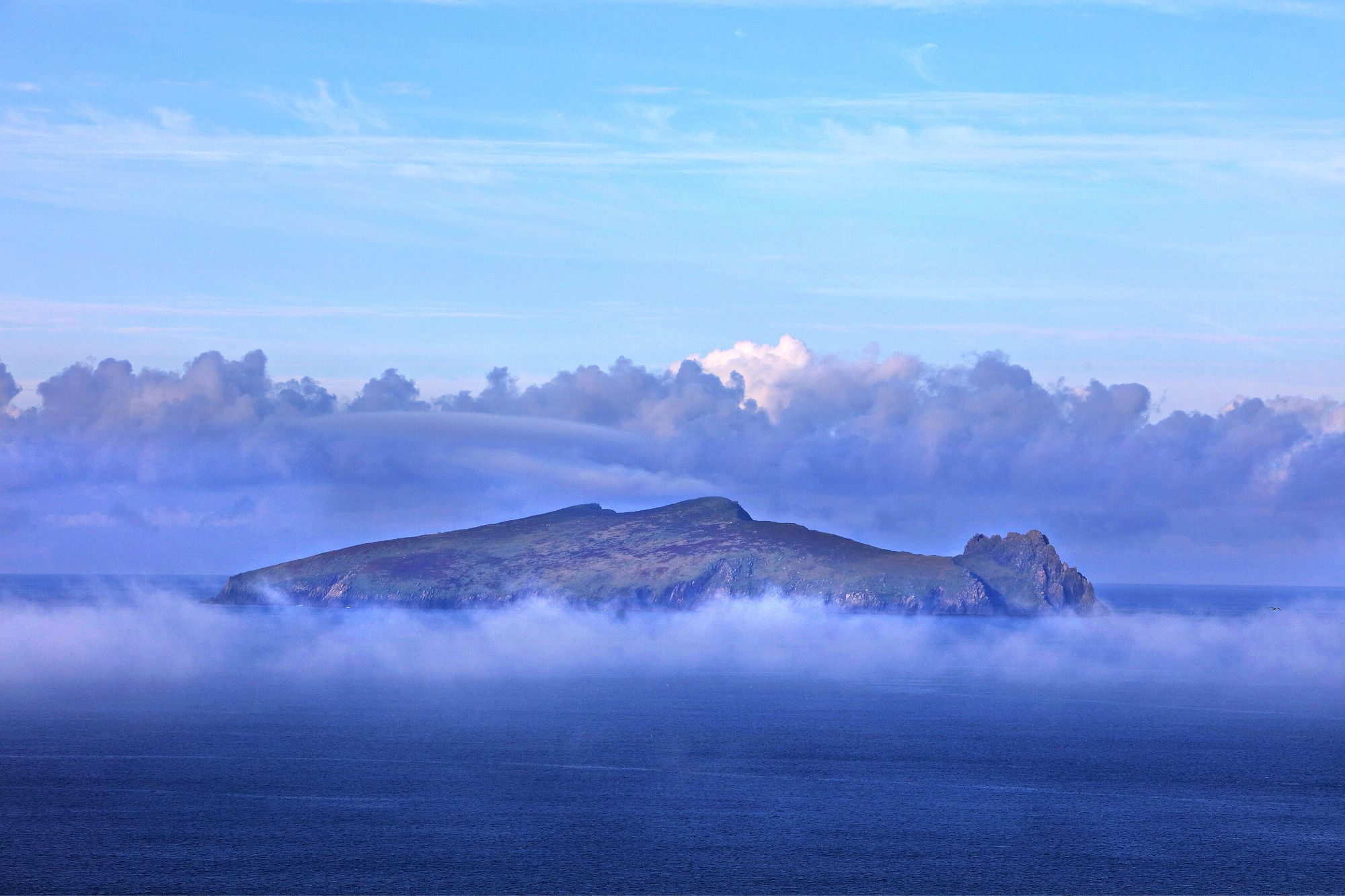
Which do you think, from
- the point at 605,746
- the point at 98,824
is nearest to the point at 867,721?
the point at 605,746

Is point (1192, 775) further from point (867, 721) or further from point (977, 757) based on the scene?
point (867, 721)

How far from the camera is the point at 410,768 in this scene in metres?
100

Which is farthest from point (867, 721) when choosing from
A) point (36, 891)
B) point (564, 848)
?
point (36, 891)

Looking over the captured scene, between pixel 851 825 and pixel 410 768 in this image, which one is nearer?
pixel 851 825

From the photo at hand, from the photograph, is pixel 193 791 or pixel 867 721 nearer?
pixel 193 791

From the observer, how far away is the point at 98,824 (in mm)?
78000

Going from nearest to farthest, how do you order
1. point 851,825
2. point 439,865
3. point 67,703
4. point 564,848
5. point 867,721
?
point 439,865
point 564,848
point 851,825
point 867,721
point 67,703

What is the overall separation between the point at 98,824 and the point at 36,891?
1498cm

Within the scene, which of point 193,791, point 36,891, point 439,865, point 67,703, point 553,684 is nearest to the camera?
point 36,891

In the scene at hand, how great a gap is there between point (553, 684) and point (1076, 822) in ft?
365

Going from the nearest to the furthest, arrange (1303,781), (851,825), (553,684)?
1. (851,825)
2. (1303,781)
3. (553,684)

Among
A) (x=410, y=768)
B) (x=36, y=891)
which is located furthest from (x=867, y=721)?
(x=36, y=891)

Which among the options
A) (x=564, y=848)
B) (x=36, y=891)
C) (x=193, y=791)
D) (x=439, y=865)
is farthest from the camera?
(x=193, y=791)

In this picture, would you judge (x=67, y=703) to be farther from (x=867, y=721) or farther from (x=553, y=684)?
(x=867, y=721)
